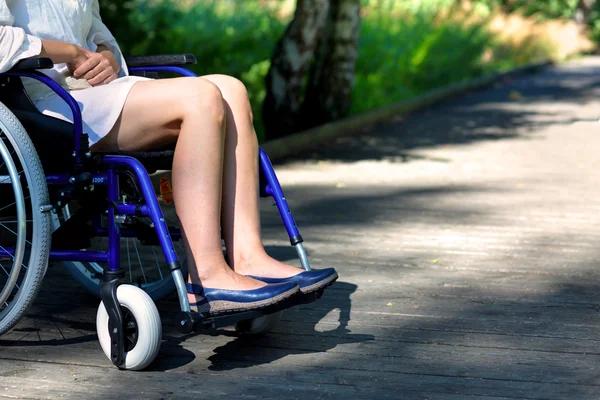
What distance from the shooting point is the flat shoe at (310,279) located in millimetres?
3219

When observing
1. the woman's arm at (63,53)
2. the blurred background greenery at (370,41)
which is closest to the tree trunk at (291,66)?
the blurred background greenery at (370,41)

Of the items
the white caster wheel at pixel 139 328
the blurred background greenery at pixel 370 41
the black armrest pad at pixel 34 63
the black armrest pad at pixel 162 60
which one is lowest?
the blurred background greenery at pixel 370 41

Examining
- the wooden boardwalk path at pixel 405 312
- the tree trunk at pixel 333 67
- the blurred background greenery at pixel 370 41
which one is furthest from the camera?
the blurred background greenery at pixel 370 41

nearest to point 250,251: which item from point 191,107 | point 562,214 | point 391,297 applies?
point 191,107

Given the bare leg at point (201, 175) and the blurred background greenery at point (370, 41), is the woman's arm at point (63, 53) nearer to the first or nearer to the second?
the bare leg at point (201, 175)

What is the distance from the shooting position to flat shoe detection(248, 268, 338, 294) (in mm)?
3219

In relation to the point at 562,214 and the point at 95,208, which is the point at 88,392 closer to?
the point at 95,208

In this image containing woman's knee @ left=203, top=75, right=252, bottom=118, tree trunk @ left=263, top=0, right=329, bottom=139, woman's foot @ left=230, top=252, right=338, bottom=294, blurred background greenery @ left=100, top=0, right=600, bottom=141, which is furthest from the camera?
blurred background greenery @ left=100, top=0, right=600, bottom=141

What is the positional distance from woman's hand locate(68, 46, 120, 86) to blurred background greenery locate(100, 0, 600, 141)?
6.30 m

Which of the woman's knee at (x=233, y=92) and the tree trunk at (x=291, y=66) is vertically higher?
the woman's knee at (x=233, y=92)

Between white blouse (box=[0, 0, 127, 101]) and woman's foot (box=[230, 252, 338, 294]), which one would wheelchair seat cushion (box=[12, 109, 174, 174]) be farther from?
woman's foot (box=[230, 252, 338, 294])

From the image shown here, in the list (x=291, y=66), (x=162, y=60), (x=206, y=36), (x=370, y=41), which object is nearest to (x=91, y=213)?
(x=162, y=60)

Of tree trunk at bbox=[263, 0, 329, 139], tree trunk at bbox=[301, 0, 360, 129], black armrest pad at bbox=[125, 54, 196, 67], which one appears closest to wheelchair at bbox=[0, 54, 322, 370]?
black armrest pad at bbox=[125, 54, 196, 67]

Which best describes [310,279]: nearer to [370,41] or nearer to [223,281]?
[223,281]
